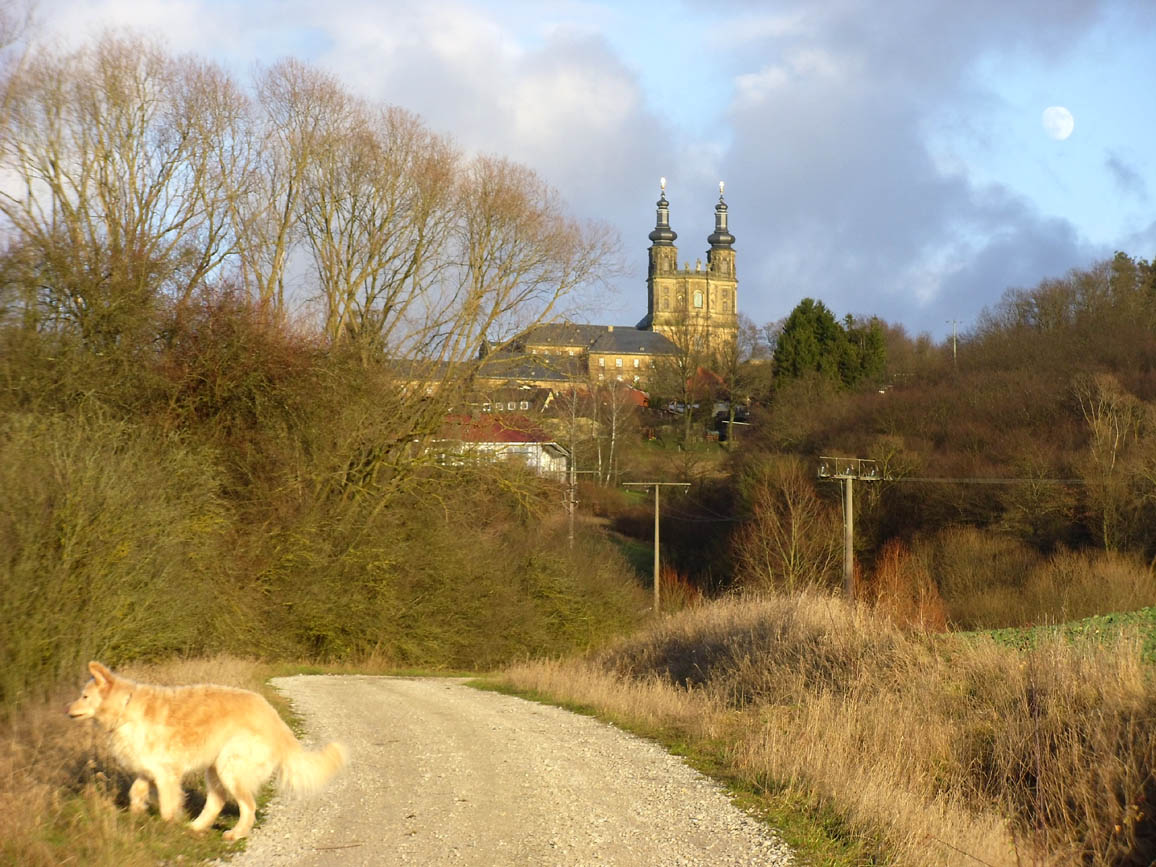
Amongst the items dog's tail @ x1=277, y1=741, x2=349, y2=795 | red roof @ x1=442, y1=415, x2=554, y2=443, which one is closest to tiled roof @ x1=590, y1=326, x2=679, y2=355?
red roof @ x1=442, y1=415, x2=554, y2=443

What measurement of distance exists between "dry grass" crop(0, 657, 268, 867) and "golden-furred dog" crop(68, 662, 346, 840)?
0.23 m

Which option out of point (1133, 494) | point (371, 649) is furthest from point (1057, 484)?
point (371, 649)

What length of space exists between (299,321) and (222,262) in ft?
7.49

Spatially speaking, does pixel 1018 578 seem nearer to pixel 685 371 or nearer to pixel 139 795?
pixel 139 795

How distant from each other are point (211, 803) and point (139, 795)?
0.48m

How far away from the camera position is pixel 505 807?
26.7 feet

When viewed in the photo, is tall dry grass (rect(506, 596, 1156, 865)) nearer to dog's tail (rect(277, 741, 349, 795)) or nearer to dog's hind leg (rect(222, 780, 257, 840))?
dog's tail (rect(277, 741, 349, 795))

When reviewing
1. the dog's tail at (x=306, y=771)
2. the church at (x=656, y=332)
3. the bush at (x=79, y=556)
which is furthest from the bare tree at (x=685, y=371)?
the dog's tail at (x=306, y=771)

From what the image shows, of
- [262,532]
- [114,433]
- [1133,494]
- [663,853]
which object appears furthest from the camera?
[1133,494]

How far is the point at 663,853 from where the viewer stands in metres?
7.06

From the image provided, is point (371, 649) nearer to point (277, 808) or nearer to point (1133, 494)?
point (277, 808)

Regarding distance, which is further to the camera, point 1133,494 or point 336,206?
point 1133,494

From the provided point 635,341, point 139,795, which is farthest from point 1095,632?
point 635,341

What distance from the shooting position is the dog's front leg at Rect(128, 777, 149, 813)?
23.0 feet
